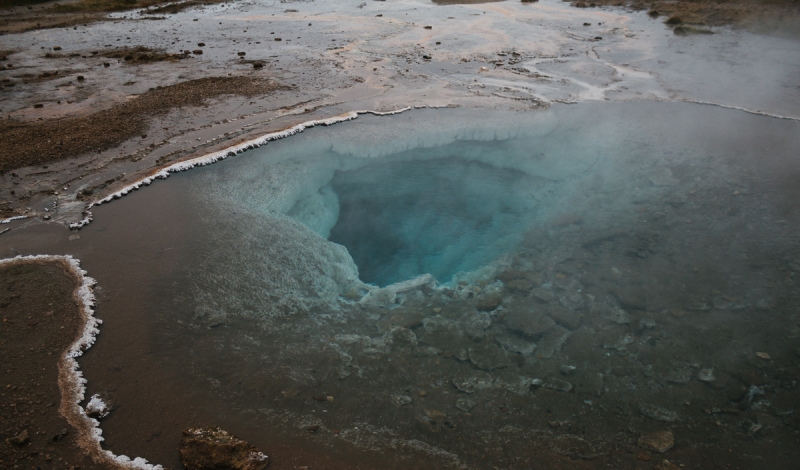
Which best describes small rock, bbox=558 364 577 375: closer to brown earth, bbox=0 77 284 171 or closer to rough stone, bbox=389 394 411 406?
rough stone, bbox=389 394 411 406

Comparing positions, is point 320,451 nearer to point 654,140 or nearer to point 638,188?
point 638,188

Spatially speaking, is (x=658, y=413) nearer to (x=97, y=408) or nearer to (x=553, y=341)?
(x=553, y=341)

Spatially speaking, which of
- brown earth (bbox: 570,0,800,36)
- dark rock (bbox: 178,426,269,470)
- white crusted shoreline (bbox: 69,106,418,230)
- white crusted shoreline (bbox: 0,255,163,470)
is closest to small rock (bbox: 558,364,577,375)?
dark rock (bbox: 178,426,269,470)

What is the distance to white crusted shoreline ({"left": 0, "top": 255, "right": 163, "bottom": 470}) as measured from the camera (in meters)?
2.89

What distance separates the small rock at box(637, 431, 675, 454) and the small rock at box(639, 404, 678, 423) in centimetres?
13

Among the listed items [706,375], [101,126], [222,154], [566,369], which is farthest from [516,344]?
[101,126]

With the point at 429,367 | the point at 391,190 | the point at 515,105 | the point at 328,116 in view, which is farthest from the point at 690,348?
the point at 328,116

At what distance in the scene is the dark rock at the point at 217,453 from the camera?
2836mm

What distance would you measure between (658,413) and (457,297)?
186 centimetres

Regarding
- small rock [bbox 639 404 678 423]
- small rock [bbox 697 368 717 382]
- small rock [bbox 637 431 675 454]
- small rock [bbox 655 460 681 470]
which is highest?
small rock [bbox 697 368 717 382]

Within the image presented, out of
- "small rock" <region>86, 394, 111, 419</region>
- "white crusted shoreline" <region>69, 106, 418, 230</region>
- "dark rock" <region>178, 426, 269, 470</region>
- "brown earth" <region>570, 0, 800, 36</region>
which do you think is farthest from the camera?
"brown earth" <region>570, 0, 800, 36</region>

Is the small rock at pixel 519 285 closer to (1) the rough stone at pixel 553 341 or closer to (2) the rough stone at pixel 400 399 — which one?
(1) the rough stone at pixel 553 341

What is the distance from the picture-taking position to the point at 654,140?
277 inches

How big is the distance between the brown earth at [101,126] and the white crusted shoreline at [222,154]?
5.00 ft
